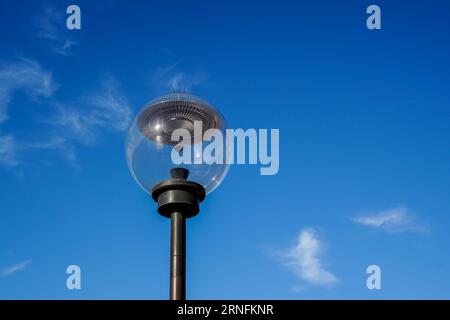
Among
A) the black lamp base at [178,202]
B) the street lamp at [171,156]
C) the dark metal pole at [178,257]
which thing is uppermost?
the street lamp at [171,156]

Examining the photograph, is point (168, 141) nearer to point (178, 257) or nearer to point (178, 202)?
point (178, 202)

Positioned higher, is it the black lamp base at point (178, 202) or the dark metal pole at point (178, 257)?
the black lamp base at point (178, 202)

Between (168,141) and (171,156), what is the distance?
0.48ft

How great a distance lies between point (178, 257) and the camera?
760cm

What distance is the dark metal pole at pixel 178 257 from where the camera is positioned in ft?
24.3

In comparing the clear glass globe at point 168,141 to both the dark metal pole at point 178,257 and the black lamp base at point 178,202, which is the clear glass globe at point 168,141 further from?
the dark metal pole at point 178,257

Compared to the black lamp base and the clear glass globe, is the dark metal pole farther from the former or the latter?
the clear glass globe

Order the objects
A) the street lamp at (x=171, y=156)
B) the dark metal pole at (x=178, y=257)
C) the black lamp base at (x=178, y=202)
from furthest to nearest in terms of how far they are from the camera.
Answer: the street lamp at (x=171, y=156) → the black lamp base at (x=178, y=202) → the dark metal pole at (x=178, y=257)

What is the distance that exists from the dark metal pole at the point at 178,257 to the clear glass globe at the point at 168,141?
1.35ft

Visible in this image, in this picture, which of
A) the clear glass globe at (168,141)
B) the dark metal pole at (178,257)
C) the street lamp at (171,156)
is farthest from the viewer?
the clear glass globe at (168,141)

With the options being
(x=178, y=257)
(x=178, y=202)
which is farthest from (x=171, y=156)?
(x=178, y=257)

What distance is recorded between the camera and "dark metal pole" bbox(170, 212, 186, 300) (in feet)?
24.3

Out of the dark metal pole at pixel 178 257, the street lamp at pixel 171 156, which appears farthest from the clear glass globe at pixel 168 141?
the dark metal pole at pixel 178 257
